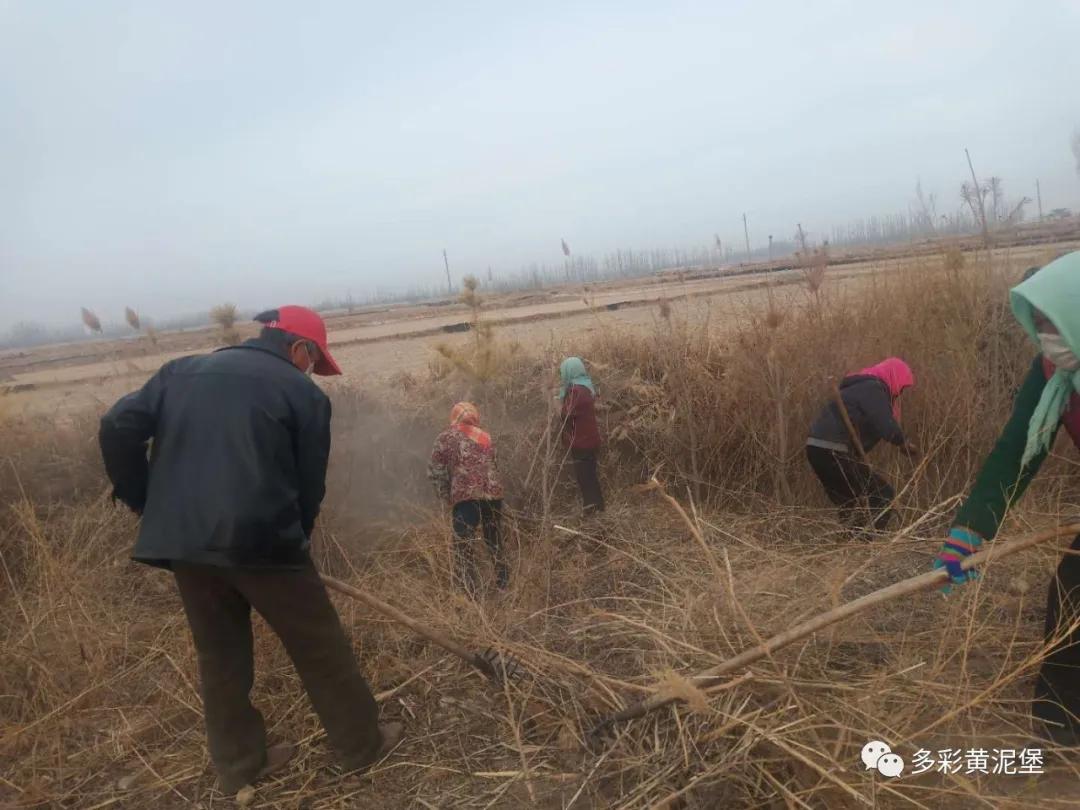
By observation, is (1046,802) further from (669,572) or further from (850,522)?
(850,522)

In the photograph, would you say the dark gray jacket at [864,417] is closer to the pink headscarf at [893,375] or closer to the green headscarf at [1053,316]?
the pink headscarf at [893,375]

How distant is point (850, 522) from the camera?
168 inches

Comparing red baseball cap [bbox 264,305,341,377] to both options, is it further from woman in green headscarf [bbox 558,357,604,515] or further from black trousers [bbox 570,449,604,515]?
black trousers [bbox 570,449,604,515]

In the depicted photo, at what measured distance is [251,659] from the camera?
2.57 m

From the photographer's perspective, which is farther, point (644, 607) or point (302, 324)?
point (644, 607)

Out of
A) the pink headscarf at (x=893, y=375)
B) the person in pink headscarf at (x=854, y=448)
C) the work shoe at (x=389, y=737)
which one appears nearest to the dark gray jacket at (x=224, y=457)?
the work shoe at (x=389, y=737)

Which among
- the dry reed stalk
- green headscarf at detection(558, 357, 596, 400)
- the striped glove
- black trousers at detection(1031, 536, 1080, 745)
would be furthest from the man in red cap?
green headscarf at detection(558, 357, 596, 400)

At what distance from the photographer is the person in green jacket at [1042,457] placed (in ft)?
6.86

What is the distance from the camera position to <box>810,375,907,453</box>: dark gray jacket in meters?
4.05

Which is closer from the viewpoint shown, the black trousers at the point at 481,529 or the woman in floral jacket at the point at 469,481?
the black trousers at the point at 481,529

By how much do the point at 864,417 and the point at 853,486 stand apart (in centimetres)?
50

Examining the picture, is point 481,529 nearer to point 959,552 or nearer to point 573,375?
point 573,375

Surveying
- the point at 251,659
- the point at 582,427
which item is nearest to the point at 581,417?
the point at 582,427

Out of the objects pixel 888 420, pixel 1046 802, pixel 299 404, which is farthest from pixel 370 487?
pixel 1046 802
